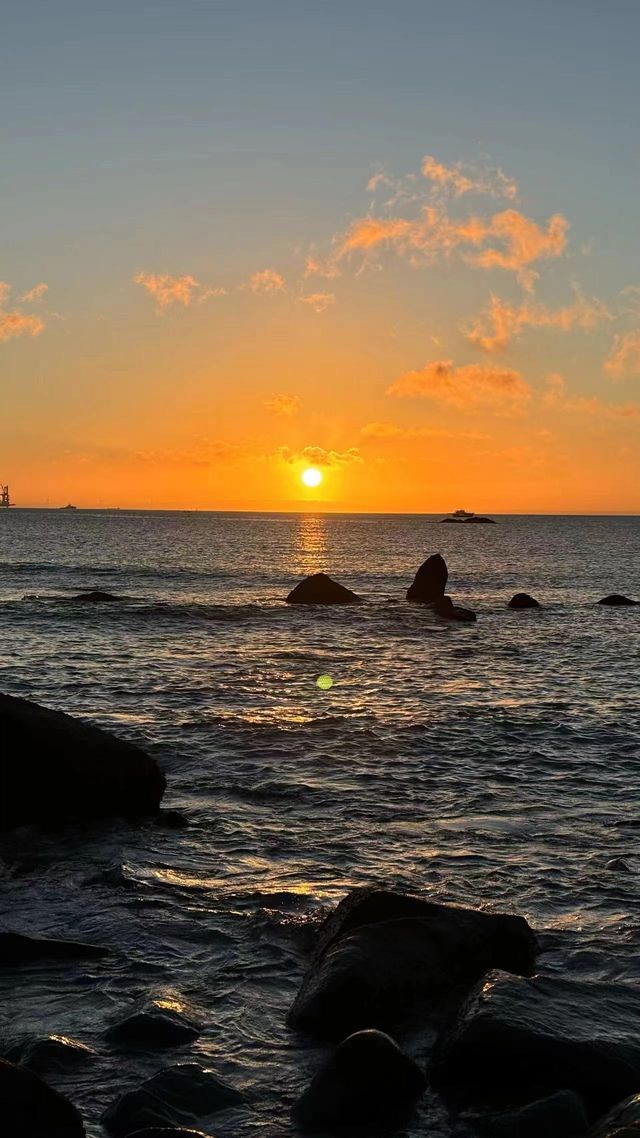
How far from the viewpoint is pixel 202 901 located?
12078mm

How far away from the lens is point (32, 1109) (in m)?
6.75

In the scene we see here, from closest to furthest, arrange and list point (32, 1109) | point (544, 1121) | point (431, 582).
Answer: point (32, 1109) → point (544, 1121) → point (431, 582)

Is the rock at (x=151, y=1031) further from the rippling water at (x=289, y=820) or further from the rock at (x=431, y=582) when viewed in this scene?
the rock at (x=431, y=582)

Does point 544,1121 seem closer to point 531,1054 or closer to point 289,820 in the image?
point 531,1054

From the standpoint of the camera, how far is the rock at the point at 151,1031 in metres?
8.63

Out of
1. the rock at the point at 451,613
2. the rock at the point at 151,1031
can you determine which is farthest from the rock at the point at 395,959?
the rock at the point at 451,613

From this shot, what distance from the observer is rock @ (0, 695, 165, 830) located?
14.8 metres

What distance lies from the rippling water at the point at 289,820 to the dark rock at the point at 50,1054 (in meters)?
0.19

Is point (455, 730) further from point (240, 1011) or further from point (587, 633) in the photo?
point (587, 633)

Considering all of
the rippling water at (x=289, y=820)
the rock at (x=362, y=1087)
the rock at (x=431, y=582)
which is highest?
the rock at (x=431, y=582)

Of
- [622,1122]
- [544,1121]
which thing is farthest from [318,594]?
[622,1122]

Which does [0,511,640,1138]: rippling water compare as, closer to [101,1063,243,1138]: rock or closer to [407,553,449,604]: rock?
[101,1063,243,1138]: rock

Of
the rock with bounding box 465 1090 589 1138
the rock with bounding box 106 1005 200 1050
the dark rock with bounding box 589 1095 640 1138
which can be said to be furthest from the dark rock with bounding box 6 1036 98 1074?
the dark rock with bounding box 589 1095 640 1138

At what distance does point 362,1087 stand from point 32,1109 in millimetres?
2624
